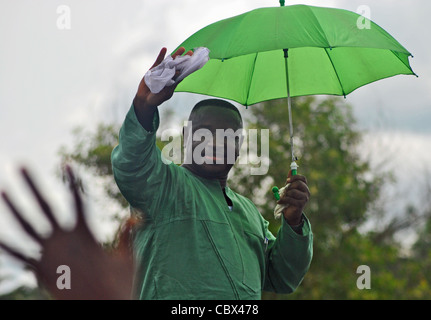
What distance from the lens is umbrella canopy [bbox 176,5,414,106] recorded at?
8.97 feet

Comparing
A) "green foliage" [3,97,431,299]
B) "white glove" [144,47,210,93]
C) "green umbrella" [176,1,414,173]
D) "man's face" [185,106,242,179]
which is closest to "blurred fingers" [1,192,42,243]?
"white glove" [144,47,210,93]

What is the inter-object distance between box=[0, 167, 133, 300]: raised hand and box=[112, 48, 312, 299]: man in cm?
152

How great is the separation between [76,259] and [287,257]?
225 cm

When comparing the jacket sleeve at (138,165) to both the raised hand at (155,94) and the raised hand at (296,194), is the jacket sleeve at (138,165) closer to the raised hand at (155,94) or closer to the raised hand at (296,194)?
the raised hand at (155,94)

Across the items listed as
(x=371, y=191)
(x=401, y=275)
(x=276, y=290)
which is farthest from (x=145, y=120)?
(x=401, y=275)

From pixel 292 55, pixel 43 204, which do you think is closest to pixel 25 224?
pixel 43 204

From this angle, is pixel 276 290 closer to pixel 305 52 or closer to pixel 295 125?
pixel 305 52

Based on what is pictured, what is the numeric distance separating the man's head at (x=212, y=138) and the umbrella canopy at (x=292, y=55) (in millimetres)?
286

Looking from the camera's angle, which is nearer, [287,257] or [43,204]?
[43,204]

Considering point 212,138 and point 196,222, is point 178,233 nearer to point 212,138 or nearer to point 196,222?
point 196,222

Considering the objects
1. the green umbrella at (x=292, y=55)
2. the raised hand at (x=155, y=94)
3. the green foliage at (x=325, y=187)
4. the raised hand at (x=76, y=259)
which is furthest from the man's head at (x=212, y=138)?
the green foliage at (x=325, y=187)

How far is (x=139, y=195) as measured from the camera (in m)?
2.52

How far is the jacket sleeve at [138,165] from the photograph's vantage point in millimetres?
2414

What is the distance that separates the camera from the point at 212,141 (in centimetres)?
293
